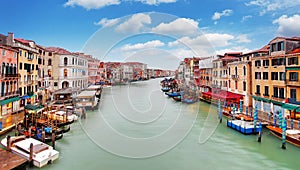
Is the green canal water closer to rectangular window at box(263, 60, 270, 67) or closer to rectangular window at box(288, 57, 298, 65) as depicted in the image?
rectangular window at box(288, 57, 298, 65)

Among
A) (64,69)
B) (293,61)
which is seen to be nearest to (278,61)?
(293,61)

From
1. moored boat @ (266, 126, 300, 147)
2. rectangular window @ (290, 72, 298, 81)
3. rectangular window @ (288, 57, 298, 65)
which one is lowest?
moored boat @ (266, 126, 300, 147)

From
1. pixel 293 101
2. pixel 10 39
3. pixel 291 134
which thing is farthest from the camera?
pixel 10 39

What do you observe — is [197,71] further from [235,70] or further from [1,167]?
[1,167]

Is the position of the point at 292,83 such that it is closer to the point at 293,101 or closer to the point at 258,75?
the point at 293,101

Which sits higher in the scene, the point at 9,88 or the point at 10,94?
the point at 9,88

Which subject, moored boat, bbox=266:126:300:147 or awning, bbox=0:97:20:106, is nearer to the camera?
moored boat, bbox=266:126:300:147

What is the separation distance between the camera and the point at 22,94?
47.0 ft

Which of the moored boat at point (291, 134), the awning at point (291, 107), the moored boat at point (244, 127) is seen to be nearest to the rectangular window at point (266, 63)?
the awning at point (291, 107)

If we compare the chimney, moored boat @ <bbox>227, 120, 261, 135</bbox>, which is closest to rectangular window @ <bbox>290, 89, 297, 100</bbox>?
moored boat @ <bbox>227, 120, 261, 135</bbox>

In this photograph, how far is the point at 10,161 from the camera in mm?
6531

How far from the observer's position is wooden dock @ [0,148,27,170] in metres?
6.20

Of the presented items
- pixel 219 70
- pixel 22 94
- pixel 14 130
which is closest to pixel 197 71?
pixel 219 70

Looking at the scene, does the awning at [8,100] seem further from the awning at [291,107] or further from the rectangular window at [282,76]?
the rectangular window at [282,76]
